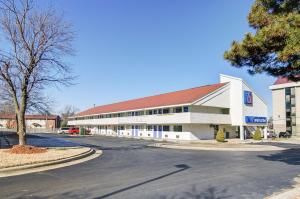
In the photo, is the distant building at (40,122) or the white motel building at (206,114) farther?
the distant building at (40,122)

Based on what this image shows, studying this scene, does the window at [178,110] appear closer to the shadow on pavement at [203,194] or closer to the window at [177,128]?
the window at [177,128]

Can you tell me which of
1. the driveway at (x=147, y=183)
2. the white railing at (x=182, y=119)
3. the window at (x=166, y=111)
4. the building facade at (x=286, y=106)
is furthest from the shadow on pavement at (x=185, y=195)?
the building facade at (x=286, y=106)

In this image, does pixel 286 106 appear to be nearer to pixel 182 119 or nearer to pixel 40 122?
pixel 182 119

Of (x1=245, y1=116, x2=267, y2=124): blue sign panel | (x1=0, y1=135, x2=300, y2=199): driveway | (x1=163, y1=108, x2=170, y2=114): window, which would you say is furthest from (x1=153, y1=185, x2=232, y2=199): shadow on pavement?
(x1=245, y1=116, x2=267, y2=124): blue sign panel

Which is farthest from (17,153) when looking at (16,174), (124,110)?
(124,110)

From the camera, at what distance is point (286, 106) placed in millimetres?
73938

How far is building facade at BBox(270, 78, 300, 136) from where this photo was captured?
70438mm

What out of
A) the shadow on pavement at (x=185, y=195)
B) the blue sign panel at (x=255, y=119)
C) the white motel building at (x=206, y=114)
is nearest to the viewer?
the shadow on pavement at (x=185, y=195)

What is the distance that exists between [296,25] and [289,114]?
227 feet

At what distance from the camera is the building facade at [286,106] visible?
7044cm

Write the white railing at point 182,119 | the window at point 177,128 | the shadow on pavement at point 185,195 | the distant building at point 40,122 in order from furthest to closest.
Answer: the distant building at point 40,122, the window at point 177,128, the white railing at point 182,119, the shadow on pavement at point 185,195

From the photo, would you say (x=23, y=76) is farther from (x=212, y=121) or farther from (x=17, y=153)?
(x=212, y=121)

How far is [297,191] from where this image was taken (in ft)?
30.1

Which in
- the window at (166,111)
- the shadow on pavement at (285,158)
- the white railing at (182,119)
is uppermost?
the window at (166,111)
